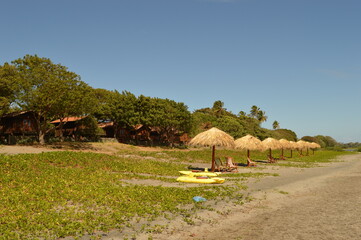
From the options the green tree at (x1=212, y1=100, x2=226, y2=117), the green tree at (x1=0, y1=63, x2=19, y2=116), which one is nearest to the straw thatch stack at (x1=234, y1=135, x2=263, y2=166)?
the green tree at (x1=0, y1=63, x2=19, y2=116)

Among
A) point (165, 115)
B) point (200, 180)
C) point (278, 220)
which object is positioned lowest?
point (278, 220)

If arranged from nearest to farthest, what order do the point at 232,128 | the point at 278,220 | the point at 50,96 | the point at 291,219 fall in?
the point at 278,220, the point at 291,219, the point at 50,96, the point at 232,128

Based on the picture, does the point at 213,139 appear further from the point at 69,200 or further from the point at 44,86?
the point at 44,86

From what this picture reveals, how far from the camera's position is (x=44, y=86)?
3125cm

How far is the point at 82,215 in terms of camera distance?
758 cm

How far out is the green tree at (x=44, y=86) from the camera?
3044 cm

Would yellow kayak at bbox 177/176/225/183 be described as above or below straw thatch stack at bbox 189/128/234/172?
below

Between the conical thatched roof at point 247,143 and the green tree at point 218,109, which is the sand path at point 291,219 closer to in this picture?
the conical thatched roof at point 247,143

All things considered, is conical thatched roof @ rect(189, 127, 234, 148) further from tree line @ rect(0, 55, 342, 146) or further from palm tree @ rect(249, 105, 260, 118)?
palm tree @ rect(249, 105, 260, 118)

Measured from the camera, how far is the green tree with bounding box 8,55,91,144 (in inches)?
1198

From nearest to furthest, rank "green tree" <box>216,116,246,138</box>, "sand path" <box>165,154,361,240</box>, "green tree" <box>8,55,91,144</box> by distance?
"sand path" <box>165,154,361,240</box> → "green tree" <box>8,55,91,144</box> → "green tree" <box>216,116,246,138</box>

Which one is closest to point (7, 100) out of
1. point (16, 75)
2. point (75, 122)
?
point (16, 75)

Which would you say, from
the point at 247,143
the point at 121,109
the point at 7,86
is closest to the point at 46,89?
the point at 7,86

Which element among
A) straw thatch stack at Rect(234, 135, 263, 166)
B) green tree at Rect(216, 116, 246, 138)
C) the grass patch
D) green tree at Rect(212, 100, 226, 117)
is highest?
green tree at Rect(212, 100, 226, 117)
